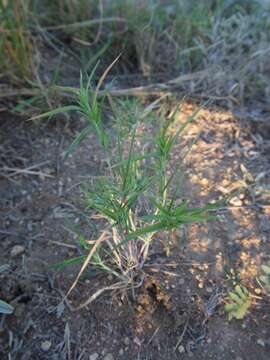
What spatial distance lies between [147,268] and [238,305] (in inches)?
9.8

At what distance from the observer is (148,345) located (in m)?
1.02

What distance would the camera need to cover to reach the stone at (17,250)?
3.99 feet

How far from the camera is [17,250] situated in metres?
1.22

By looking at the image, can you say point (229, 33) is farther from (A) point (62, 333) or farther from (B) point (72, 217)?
(A) point (62, 333)

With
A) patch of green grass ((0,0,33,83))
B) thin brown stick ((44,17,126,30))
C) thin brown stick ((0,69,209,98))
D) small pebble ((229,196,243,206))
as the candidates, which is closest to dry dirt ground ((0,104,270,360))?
small pebble ((229,196,243,206))

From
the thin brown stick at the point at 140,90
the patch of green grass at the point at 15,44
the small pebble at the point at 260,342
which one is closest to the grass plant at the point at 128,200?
the small pebble at the point at 260,342

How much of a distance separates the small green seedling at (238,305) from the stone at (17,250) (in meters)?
0.58

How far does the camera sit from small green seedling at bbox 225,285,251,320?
1004mm

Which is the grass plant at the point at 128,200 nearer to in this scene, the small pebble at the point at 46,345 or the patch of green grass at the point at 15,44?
the small pebble at the point at 46,345

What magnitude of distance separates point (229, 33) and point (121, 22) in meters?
0.46

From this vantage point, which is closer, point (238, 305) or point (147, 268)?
point (238, 305)

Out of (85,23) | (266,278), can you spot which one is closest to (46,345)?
(266,278)

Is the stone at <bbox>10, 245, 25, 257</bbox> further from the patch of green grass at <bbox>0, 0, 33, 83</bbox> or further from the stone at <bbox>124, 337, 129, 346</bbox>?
the patch of green grass at <bbox>0, 0, 33, 83</bbox>

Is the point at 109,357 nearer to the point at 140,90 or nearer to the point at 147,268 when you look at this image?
the point at 147,268
